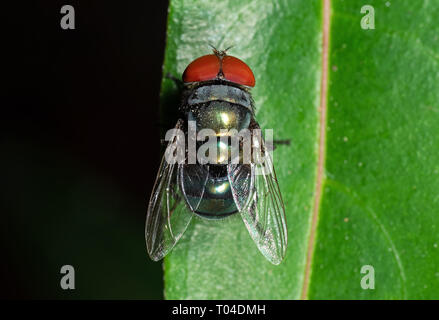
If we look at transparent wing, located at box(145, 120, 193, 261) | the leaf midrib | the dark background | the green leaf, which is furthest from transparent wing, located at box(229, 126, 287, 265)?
the dark background

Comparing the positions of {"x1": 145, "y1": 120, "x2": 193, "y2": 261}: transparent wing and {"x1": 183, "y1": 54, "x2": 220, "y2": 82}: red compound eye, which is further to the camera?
{"x1": 145, "y1": 120, "x2": 193, "y2": 261}: transparent wing

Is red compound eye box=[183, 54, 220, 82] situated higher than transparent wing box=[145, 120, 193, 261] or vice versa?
red compound eye box=[183, 54, 220, 82]

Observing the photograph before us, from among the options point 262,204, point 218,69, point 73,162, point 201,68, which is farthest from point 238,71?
point 73,162

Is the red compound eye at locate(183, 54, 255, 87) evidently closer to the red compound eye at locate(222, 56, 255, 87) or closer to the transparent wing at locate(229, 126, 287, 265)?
the red compound eye at locate(222, 56, 255, 87)

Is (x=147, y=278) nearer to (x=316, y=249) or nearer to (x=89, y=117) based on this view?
(x=89, y=117)

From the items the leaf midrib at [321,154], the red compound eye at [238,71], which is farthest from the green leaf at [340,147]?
the red compound eye at [238,71]

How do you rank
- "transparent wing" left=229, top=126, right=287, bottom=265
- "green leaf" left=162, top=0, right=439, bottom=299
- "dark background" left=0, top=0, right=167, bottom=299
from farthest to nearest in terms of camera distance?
"dark background" left=0, top=0, right=167, bottom=299, "transparent wing" left=229, top=126, right=287, bottom=265, "green leaf" left=162, top=0, right=439, bottom=299

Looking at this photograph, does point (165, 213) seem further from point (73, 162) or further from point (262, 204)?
point (73, 162)

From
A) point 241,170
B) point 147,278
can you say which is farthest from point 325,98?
point 147,278
